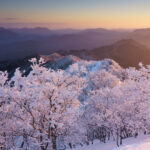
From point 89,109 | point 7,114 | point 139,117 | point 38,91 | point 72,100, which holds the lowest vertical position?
point 89,109

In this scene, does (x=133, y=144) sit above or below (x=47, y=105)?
below

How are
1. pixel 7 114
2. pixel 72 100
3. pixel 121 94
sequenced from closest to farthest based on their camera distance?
1. pixel 72 100
2. pixel 7 114
3. pixel 121 94

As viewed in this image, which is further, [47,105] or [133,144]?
[133,144]

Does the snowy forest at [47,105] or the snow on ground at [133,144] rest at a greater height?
Result: the snowy forest at [47,105]

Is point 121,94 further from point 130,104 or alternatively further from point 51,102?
point 51,102

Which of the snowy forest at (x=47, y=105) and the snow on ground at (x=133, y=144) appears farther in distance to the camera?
the snowy forest at (x=47, y=105)

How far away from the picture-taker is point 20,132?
18531 mm

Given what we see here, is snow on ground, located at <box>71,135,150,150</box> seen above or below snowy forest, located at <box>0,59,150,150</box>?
below

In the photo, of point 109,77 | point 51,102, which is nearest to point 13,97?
point 51,102

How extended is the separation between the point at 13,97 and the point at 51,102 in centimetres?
357

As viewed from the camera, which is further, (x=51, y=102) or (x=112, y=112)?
(x=112, y=112)

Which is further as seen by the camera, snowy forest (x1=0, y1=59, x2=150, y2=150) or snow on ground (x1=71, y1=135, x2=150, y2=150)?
snowy forest (x1=0, y1=59, x2=150, y2=150)

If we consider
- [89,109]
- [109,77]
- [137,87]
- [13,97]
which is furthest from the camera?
[109,77]

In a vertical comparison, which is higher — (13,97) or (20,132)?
(13,97)
